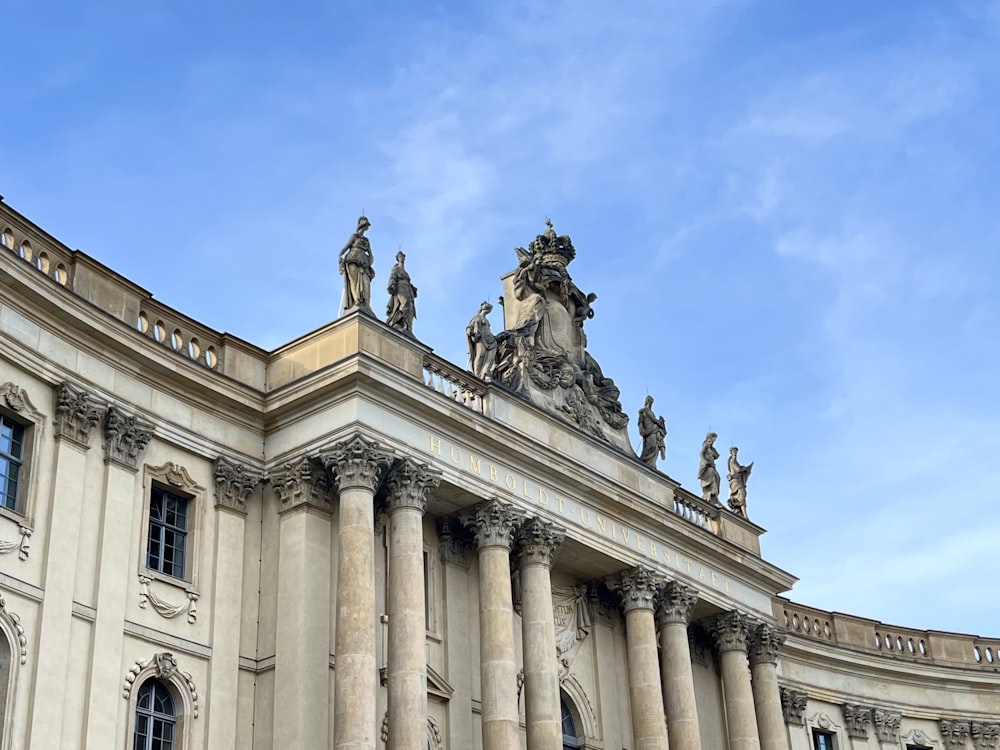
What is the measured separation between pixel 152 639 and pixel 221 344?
20.9 ft

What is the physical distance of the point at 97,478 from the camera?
26.2 m

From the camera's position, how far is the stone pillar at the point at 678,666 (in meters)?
33.8

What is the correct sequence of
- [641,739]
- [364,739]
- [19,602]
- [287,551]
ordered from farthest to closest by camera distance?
[641,739]
[287,551]
[364,739]
[19,602]

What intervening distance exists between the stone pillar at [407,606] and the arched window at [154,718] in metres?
3.86

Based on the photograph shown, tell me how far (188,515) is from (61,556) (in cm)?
350

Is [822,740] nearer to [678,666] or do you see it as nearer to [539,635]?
[678,666]

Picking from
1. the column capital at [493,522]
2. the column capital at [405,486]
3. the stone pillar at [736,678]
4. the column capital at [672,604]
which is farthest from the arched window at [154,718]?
the stone pillar at [736,678]

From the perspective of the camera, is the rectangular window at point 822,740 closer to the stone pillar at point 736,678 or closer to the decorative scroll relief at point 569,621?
the stone pillar at point 736,678

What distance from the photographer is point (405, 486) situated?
28.7 m

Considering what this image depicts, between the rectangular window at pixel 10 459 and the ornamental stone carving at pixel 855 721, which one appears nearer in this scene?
the rectangular window at pixel 10 459

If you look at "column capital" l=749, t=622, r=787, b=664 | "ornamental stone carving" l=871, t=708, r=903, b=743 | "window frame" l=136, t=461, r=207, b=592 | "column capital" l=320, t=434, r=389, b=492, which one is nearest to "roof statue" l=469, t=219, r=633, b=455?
"column capital" l=320, t=434, r=389, b=492

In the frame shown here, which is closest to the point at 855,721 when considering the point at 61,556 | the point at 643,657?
the point at 643,657

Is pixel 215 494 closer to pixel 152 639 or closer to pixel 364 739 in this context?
pixel 152 639

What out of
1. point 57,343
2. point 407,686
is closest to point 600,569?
point 407,686
